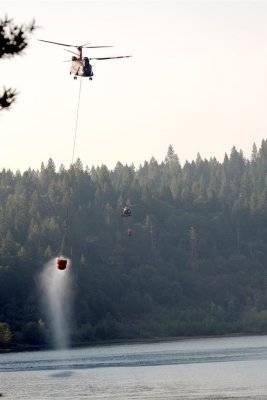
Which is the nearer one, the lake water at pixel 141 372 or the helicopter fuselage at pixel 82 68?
the helicopter fuselage at pixel 82 68

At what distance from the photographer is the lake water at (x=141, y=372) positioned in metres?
101

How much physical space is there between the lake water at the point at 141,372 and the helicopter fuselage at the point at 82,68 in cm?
2913

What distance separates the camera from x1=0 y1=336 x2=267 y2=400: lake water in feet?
332

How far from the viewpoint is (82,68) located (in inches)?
3174

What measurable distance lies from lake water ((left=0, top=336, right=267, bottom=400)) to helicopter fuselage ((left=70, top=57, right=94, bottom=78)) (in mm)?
29135

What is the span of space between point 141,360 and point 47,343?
50026 millimetres

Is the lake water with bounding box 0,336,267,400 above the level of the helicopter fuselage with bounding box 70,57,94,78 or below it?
below

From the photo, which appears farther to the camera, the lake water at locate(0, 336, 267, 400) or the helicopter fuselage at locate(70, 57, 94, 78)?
the lake water at locate(0, 336, 267, 400)

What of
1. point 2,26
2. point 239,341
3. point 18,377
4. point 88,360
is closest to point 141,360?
point 88,360

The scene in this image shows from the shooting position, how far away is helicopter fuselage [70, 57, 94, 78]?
8039 cm

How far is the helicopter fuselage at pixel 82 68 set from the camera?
3165 inches

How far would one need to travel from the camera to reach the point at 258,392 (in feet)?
313

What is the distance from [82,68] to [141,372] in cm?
5525

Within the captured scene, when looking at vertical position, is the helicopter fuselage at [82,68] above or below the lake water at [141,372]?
above
